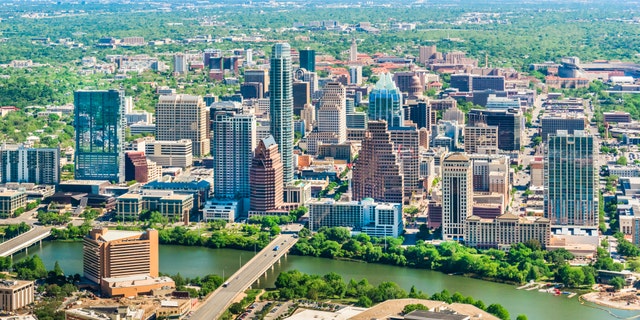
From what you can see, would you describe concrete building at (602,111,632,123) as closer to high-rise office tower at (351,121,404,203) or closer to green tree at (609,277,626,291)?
high-rise office tower at (351,121,404,203)

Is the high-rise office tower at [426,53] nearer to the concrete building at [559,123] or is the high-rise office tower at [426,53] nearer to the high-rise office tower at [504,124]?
the concrete building at [559,123]

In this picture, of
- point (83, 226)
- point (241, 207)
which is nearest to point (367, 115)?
point (241, 207)

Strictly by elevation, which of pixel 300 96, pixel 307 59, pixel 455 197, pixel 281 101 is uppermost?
pixel 307 59

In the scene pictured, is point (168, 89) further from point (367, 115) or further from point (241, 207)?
point (241, 207)

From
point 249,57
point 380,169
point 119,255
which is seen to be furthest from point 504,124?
point 249,57

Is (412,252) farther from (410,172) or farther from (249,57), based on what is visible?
(249,57)

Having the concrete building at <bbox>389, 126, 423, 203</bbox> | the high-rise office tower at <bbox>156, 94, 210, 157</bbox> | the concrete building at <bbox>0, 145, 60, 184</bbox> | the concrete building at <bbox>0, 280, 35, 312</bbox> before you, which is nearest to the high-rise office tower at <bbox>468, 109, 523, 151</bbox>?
the concrete building at <bbox>389, 126, 423, 203</bbox>

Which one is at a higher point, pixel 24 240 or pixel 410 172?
pixel 410 172
